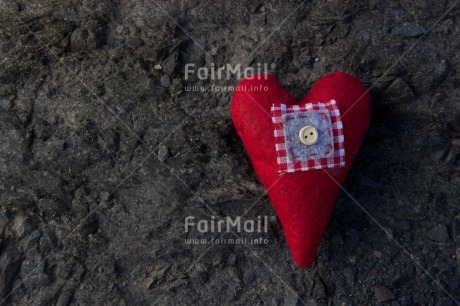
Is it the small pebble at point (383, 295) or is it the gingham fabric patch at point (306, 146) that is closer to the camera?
the gingham fabric patch at point (306, 146)

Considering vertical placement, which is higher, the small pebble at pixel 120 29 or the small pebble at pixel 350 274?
the small pebble at pixel 120 29

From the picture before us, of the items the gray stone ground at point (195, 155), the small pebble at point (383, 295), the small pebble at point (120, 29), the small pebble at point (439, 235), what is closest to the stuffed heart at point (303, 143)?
the gray stone ground at point (195, 155)

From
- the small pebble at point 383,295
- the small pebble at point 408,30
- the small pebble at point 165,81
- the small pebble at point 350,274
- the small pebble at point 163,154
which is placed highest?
the small pebble at point 408,30

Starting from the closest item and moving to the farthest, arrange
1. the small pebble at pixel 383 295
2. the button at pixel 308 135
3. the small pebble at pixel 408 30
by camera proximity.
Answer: the button at pixel 308 135
the small pebble at pixel 383 295
the small pebble at pixel 408 30

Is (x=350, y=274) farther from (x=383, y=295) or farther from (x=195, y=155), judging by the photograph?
(x=195, y=155)

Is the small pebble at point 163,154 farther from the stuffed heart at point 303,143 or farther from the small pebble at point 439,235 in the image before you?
the small pebble at point 439,235

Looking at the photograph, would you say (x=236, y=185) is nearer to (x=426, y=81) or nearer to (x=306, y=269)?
(x=306, y=269)

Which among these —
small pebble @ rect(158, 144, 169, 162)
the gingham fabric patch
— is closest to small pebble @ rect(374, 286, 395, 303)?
the gingham fabric patch

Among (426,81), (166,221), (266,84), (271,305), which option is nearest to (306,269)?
(271,305)
